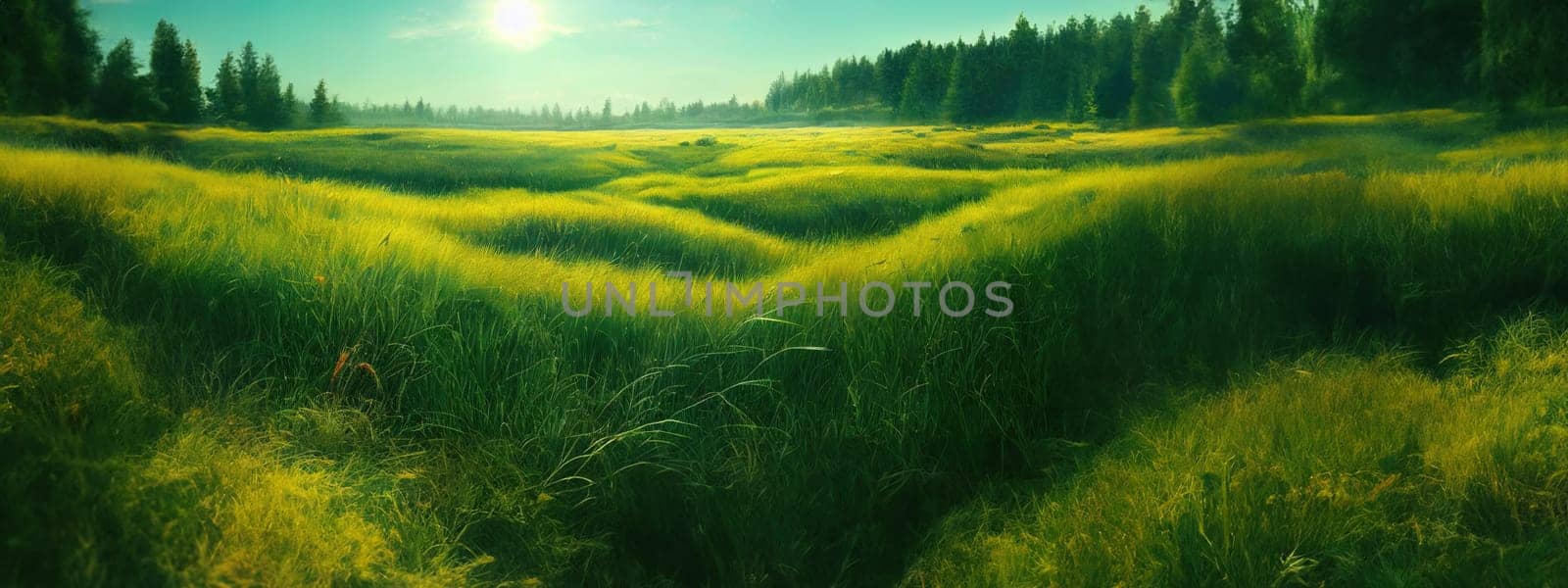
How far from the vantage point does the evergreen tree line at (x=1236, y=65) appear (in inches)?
147

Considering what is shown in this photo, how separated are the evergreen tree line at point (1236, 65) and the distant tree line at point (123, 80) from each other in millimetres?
2234

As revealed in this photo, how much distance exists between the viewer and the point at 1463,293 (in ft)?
11.2

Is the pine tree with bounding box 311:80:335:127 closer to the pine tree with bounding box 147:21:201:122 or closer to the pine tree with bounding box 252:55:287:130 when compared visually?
the pine tree with bounding box 252:55:287:130

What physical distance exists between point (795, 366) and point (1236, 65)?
2.62m

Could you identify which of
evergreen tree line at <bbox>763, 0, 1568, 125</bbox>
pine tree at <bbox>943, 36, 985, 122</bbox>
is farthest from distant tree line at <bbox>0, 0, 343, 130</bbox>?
pine tree at <bbox>943, 36, 985, 122</bbox>

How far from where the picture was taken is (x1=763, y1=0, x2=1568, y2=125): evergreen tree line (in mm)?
3738

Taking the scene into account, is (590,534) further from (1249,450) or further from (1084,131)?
(1084,131)

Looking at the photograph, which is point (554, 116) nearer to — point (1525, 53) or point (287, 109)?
point (287, 109)

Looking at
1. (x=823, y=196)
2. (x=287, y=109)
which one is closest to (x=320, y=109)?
(x=287, y=109)

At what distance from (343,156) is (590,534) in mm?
2294

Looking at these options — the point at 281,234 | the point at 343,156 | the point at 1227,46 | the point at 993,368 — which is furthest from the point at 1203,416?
the point at 343,156

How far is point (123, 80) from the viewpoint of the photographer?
3.51 m

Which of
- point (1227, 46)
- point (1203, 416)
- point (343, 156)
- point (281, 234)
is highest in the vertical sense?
point (1227, 46)

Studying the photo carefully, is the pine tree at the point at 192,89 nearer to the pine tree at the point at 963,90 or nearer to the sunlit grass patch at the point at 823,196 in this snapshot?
the sunlit grass patch at the point at 823,196
